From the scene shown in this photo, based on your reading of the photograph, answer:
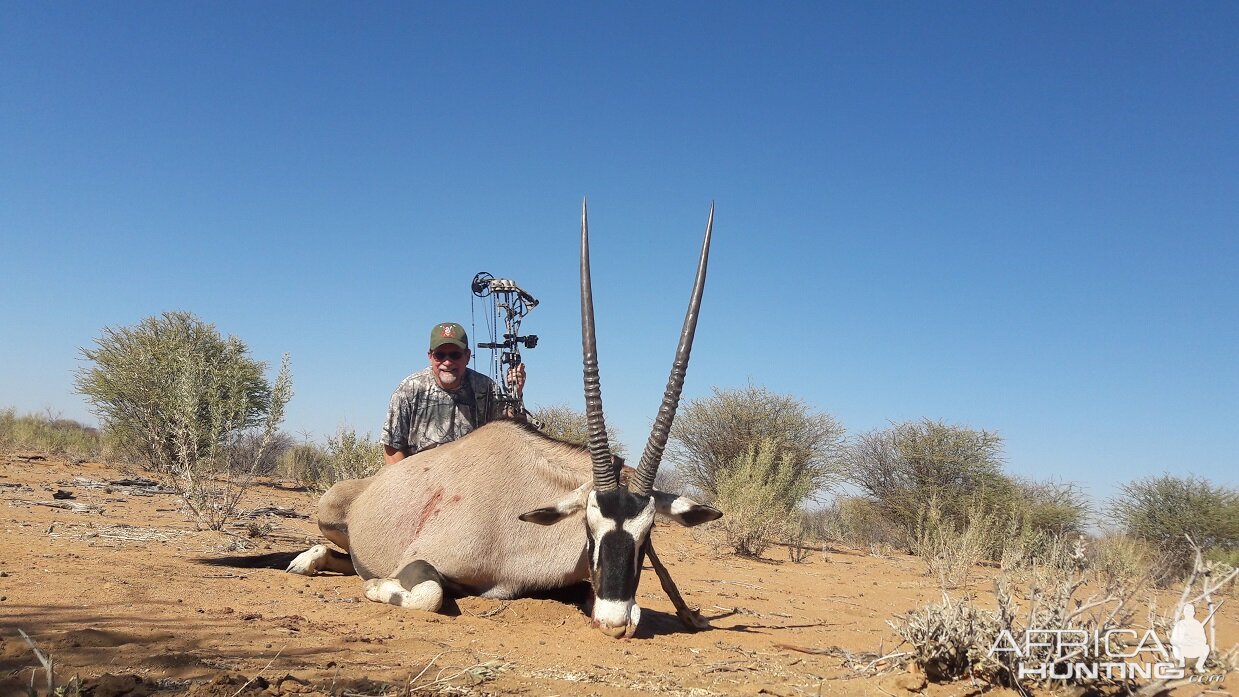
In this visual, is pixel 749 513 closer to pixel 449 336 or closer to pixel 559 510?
pixel 449 336

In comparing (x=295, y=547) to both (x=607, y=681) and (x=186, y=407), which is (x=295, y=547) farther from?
(x=607, y=681)

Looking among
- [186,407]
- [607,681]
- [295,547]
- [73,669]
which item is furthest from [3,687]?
[186,407]

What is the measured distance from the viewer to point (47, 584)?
4.41 m

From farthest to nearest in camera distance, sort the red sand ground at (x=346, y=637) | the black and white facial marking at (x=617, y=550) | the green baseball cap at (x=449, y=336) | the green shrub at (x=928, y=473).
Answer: the green shrub at (x=928, y=473), the green baseball cap at (x=449, y=336), the black and white facial marking at (x=617, y=550), the red sand ground at (x=346, y=637)

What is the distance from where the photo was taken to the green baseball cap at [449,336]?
6.86 meters

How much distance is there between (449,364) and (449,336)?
0.28 m

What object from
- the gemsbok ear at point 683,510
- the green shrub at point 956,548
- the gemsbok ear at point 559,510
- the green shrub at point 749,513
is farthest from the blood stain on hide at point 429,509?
the green shrub at point 749,513

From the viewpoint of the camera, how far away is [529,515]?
456cm

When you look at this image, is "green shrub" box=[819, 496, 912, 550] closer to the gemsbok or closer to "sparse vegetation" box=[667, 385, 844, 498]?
"sparse vegetation" box=[667, 385, 844, 498]

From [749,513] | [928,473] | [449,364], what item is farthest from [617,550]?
[928,473]

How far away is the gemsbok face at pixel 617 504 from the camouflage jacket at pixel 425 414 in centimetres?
262

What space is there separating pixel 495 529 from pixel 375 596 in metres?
0.85

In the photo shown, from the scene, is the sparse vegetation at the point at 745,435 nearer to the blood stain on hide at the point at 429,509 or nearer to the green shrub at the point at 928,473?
the green shrub at the point at 928,473

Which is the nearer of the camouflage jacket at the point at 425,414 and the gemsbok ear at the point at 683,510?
the gemsbok ear at the point at 683,510
